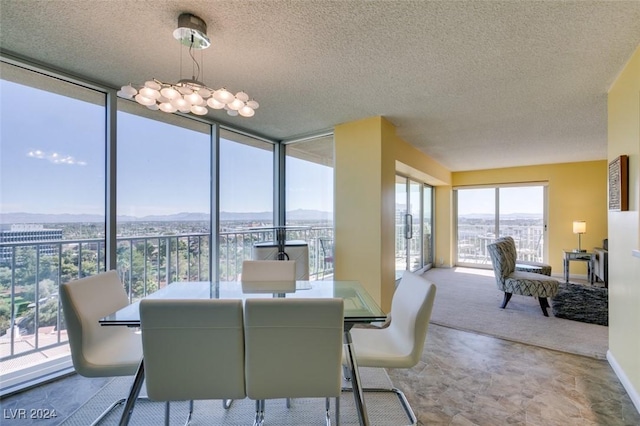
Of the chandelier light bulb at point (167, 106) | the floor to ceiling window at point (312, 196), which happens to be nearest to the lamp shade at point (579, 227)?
the floor to ceiling window at point (312, 196)

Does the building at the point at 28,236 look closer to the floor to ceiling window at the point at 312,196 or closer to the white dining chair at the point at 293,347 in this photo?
the white dining chair at the point at 293,347

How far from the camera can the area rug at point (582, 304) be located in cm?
343

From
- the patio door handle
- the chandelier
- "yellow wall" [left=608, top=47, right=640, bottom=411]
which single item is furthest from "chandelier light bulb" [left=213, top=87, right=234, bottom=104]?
the patio door handle

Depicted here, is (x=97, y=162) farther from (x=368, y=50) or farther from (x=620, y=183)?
(x=620, y=183)

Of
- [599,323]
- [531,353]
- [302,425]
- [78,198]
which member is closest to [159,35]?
[78,198]

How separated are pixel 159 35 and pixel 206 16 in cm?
41

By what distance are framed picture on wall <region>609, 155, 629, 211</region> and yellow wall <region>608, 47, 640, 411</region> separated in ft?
0.12

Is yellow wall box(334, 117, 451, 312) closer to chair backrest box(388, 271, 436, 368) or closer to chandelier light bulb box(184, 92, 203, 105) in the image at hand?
chair backrest box(388, 271, 436, 368)

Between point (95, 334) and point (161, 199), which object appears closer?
point (95, 334)

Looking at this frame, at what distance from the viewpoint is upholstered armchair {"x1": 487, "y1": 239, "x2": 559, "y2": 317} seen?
3.53 meters

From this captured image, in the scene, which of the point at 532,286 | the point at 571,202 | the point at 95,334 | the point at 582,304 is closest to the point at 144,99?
the point at 95,334

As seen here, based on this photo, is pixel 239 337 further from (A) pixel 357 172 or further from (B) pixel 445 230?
(B) pixel 445 230

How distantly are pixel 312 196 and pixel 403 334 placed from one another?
2726 millimetres

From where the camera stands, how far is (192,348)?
1258 millimetres
